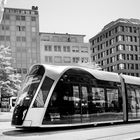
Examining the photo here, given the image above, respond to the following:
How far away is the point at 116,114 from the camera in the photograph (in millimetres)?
16578

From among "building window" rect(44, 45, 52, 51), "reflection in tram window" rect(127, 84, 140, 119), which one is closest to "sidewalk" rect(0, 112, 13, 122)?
"reflection in tram window" rect(127, 84, 140, 119)

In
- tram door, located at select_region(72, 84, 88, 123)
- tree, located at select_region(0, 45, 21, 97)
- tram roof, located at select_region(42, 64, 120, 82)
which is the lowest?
tram door, located at select_region(72, 84, 88, 123)

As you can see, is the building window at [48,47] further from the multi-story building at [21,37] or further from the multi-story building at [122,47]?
the multi-story building at [122,47]

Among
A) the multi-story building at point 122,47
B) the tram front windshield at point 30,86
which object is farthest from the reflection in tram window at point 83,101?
the multi-story building at point 122,47

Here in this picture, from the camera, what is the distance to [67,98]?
1360cm

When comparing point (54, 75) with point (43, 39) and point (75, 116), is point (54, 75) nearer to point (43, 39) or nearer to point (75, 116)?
point (75, 116)

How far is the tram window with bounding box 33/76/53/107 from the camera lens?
12633 mm

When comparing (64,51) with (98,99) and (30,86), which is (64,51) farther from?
(30,86)

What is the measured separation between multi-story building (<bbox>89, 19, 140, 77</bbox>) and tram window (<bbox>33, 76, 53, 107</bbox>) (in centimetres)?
7563

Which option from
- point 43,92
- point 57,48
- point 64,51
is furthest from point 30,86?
point 64,51

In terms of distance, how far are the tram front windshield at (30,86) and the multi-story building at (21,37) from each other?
194 ft

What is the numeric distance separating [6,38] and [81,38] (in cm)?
2148


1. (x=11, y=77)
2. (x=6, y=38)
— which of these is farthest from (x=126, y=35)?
(x=11, y=77)

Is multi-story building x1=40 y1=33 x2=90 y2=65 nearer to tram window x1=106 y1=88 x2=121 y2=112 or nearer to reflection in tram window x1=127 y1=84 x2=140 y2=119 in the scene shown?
reflection in tram window x1=127 y1=84 x2=140 y2=119
